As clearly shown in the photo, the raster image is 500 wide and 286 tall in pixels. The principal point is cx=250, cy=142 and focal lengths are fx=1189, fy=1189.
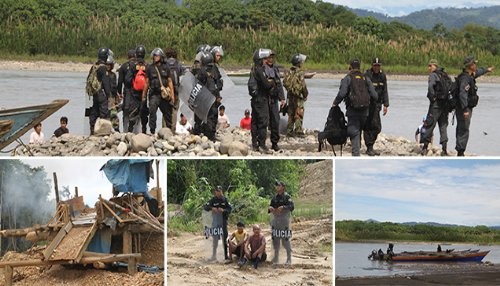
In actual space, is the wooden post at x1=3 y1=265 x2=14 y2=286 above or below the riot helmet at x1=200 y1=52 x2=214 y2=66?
below

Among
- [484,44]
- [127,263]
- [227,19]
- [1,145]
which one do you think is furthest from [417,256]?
[484,44]

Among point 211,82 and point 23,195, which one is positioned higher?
point 211,82

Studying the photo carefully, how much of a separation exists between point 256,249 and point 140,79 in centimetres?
751

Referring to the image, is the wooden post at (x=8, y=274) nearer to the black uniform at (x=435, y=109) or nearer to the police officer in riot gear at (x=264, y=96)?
the police officer in riot gear at (x=264, y=96)

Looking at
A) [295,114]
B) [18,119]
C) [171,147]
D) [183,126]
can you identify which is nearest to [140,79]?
[183,126]

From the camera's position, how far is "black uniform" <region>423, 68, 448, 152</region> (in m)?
15.9

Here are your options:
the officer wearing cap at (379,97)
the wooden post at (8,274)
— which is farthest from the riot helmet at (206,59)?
the wooden post at (8,274)

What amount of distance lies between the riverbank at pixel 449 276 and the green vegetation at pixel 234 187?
30.5 inches

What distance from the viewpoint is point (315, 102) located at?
114 ft

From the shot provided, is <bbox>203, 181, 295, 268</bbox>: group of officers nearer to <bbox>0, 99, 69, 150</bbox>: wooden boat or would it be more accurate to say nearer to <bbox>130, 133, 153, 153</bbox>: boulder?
<bbox>130, 133, 153, 153</bbox>: boulder

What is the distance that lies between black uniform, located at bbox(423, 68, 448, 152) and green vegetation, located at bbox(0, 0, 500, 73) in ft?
96.4

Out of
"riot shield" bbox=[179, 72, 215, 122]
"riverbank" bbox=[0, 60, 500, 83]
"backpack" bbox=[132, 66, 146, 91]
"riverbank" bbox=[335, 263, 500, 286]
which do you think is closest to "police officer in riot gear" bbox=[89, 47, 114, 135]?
"backpack" bbox=[132, 66, 146, 91]

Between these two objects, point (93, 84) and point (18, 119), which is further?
point (93, 84)

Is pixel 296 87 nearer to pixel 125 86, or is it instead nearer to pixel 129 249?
pixel 125 86
